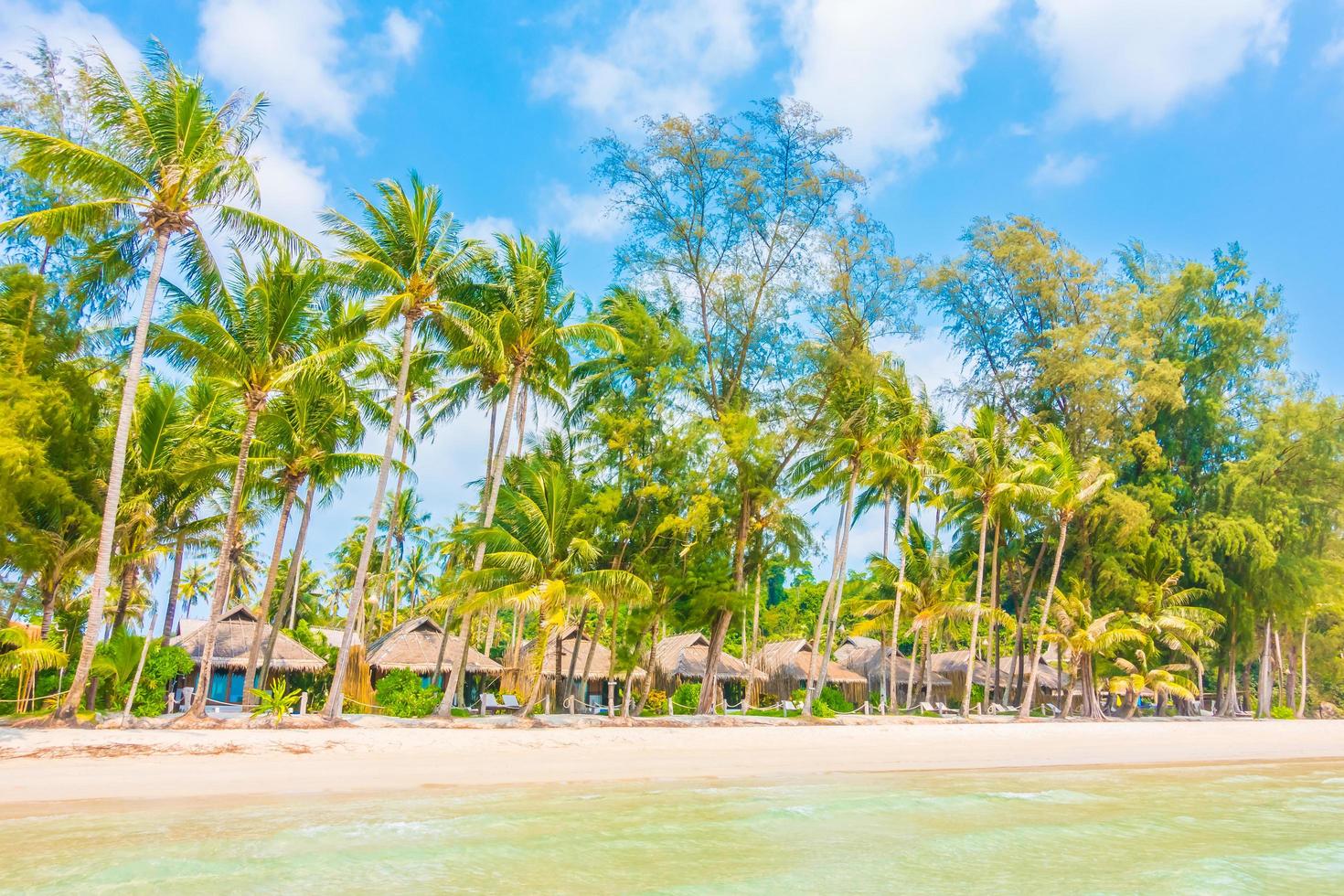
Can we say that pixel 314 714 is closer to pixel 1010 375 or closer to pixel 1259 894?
pixel 1259 894

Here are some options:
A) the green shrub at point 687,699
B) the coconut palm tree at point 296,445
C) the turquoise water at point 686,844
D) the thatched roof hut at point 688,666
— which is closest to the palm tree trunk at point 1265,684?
the thatched roof hut at point 688,666

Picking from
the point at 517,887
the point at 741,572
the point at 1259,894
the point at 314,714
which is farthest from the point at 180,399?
the point at 1259,894

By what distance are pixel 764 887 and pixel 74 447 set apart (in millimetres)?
13763

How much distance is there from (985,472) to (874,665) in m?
10.9

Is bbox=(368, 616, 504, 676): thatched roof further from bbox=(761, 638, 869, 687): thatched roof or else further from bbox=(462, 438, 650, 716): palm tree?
bbox=(761, 638, 869, 687): thatched roof

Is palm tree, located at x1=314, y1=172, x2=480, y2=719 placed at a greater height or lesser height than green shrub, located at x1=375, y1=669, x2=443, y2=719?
greater

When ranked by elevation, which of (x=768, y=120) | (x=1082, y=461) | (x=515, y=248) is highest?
(x=768, y=120)

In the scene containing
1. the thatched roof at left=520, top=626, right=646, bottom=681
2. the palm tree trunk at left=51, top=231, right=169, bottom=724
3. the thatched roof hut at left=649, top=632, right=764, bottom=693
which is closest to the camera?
the palm tree trunk at left=51, top=231, right=169, bottom=724

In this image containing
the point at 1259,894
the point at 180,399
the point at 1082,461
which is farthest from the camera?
the point at 1082,461

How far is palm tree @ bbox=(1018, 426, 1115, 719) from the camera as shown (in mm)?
23922

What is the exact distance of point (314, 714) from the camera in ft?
49.5

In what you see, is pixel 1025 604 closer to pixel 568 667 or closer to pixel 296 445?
pixel 568 667

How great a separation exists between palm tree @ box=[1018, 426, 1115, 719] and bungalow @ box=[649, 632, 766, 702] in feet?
28.2

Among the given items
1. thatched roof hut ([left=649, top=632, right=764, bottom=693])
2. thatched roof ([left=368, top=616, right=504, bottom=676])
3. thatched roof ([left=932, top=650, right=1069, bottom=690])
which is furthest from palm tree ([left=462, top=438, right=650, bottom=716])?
thatched roof ([left=932, top=650, right=1069, bottom=690])
